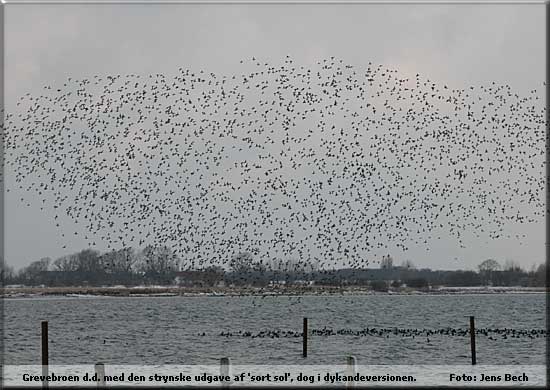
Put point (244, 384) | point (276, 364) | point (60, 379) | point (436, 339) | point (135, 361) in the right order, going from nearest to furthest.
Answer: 1. point (244, 384)
2. point (60, 379)
3. point (276, 364)
4. point (135, 361)
5. point (436, 339)

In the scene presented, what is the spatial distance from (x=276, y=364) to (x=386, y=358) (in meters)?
5.55

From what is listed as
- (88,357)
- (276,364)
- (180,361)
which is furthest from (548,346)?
(88,357)

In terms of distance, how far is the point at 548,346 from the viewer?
46.5 metres

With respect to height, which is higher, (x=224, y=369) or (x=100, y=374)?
(x=224, y=369)

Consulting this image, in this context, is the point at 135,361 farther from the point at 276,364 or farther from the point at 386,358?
the point at 386,358

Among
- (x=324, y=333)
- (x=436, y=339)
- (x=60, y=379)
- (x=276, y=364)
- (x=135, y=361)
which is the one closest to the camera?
(x=60, y=379)

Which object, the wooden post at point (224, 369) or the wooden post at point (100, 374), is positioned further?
the wooden post at point (100, 374)

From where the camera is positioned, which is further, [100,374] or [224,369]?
Result: [100,374]

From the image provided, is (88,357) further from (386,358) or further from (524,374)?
(524,374)

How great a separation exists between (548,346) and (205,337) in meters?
19.9

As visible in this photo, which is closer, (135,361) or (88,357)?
(135,361)

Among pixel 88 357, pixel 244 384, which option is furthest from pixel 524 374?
pixel 88 357

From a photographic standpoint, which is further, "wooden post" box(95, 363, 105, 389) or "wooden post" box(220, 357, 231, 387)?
"wooden post" box(95, 363, 105, 389)

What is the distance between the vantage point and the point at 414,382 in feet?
97.1
